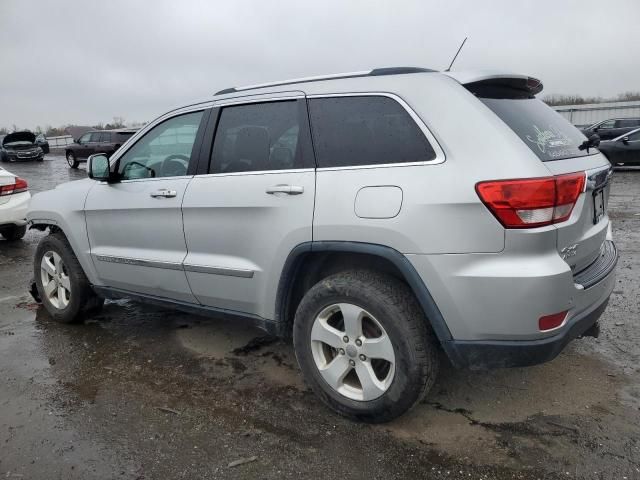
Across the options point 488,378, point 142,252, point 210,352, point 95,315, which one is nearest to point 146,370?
point 210,352

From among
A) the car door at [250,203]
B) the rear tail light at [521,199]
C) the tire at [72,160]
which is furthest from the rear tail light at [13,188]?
the tire at [72,160]

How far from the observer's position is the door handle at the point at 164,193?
11.4ft

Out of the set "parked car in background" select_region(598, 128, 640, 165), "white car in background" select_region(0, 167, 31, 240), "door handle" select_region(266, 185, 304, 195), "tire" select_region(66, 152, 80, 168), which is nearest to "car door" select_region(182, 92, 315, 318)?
"door handle" select_region(266, 185, 304, 195)

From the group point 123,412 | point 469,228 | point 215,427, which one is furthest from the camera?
point 123,412

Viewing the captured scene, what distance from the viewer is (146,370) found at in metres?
3.62

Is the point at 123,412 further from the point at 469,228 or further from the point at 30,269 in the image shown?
the point at 30,269

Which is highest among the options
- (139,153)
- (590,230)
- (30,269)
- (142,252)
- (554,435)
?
(139,153)

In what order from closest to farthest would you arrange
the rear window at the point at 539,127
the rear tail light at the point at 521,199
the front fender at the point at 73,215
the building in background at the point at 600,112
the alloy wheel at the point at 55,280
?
the rear tail light at the point at 521,199 → the rear window at the point at 539,127 → the front fender at the point at 73,215 → the alloy wheel at the point at 55,280 → the building in background at the point at 600,112

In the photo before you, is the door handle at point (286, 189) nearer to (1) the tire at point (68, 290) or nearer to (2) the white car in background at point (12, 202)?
(1) the tire at point (68, 290)

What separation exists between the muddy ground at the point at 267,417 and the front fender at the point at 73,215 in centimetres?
66

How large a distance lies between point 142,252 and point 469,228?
240 cm

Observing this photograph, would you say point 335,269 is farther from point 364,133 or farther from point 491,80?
point 491,80

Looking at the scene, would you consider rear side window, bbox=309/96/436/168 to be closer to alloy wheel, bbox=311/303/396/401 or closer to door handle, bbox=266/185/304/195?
door handle, bbox=266/185/304/195

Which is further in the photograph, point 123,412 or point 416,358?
point 123,412
